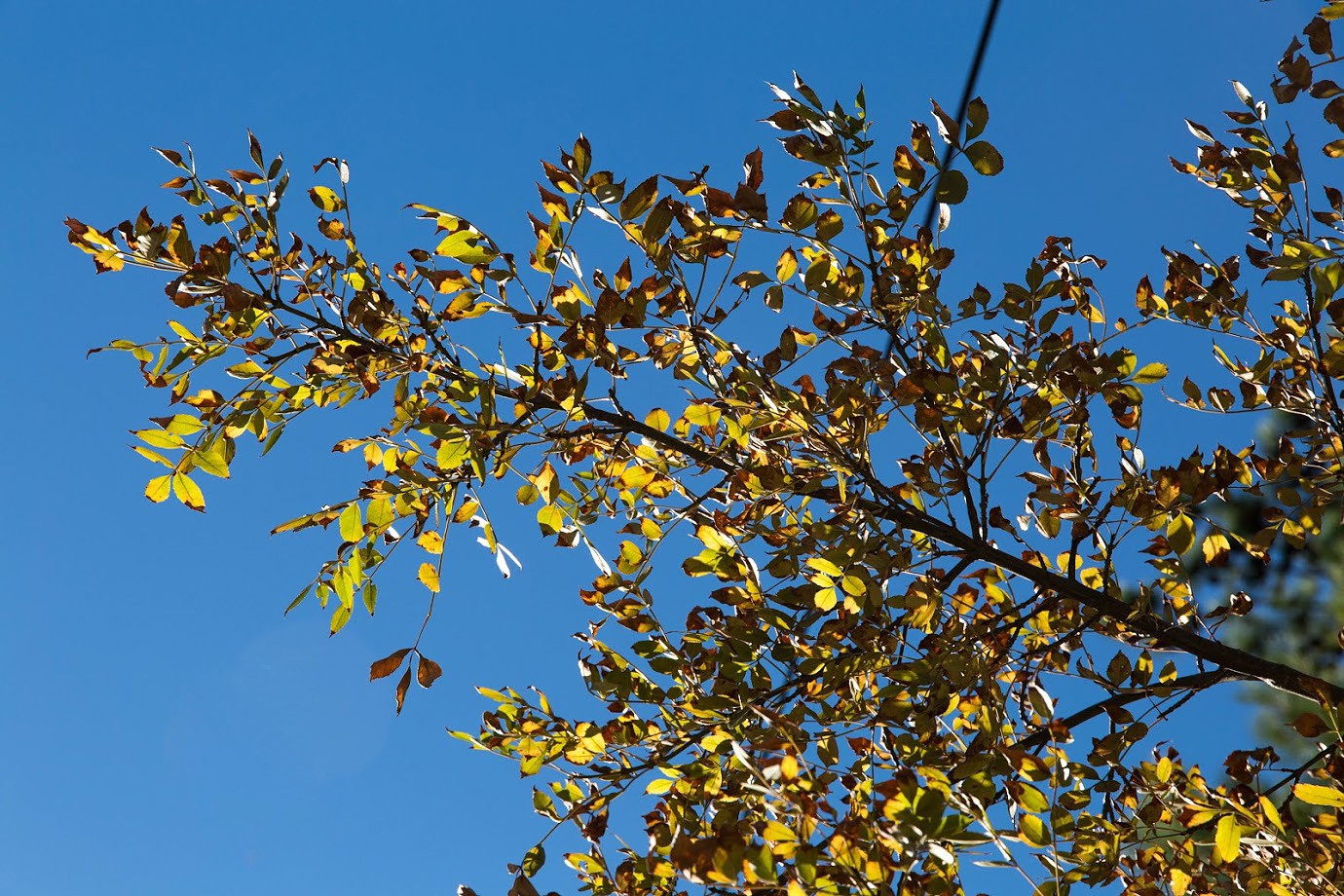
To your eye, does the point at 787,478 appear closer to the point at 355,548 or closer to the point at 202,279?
the point at 355,548

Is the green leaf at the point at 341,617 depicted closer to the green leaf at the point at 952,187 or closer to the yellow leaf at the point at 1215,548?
the green leaf at the point at 952,187

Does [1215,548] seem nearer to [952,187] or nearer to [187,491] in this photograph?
[952,187]

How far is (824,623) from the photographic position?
→ 2.30 metres

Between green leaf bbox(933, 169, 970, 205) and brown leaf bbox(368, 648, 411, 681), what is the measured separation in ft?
4.42

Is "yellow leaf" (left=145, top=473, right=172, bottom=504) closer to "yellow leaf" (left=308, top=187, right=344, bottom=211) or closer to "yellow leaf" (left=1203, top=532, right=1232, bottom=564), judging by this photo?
"yellow leaf" (left=308, top=187, right=344, bottom=211)

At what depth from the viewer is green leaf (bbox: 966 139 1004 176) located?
1.94 meters

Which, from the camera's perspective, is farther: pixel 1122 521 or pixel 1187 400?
pixel 1187 400

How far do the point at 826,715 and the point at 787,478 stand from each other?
51 cm

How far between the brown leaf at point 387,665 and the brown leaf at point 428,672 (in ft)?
0.13

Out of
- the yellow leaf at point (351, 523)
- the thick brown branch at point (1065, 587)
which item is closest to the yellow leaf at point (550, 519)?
the thick brown branch at point (1065, 587)

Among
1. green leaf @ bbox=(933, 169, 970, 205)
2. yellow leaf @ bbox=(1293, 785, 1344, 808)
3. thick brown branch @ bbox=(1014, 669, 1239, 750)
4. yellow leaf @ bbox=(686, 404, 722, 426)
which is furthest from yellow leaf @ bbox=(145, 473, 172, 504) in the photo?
yellow leaf @ bbox=(1293, 785, 1344, 808)

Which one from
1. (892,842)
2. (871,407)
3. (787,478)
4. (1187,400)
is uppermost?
(1187,400)

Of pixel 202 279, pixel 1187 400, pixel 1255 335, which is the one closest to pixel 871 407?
pixel 1187 400

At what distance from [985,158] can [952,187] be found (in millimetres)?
96
